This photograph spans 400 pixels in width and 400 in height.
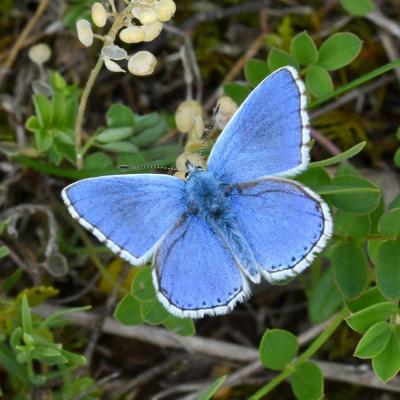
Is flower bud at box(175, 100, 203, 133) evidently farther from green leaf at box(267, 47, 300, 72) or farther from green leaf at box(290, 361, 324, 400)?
green leaf at box(290, 361, 324, 400)

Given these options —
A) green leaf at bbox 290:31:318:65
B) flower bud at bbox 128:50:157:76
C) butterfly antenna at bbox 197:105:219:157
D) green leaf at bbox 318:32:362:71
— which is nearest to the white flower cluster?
flower bud at bbox 128:50:157:76

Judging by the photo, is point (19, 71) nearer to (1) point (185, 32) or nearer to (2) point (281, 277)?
(1) point (185, 32)

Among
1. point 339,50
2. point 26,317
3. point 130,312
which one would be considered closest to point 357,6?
point 339,50

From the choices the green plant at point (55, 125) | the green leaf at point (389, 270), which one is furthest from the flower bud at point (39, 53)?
the green leaf at point (389, 270)

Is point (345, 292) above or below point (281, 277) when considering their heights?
below

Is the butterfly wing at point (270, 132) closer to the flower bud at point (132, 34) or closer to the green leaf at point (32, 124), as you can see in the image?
the flower bud at point (132, 34)

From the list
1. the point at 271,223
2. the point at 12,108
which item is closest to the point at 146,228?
the point at 271,223
